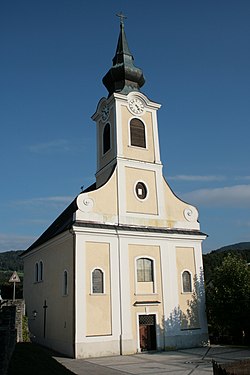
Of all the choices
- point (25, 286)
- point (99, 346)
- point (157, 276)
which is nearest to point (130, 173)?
point (157, 276)

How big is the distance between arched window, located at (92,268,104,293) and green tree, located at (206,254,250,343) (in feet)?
23.6

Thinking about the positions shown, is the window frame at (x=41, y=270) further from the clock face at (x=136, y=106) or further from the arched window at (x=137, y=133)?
the clock face at (x=136, y=106)

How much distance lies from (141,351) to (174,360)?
12.0 feet

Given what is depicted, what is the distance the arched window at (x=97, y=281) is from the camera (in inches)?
861

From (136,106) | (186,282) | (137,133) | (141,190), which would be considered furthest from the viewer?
(136,106)

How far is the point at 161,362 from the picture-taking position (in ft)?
60.5

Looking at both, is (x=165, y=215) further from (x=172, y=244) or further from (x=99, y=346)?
(x=99, y=346)

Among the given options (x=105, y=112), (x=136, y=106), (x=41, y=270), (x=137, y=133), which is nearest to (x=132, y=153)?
(x=137, y=133)

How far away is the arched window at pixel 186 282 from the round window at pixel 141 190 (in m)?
5.60

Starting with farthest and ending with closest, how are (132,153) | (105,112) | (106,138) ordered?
(105,112), (106,138), (132,153)

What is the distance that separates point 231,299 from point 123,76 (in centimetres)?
1674

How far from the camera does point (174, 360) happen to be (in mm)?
18953

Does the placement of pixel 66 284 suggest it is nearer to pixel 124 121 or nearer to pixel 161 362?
pixel 161 362

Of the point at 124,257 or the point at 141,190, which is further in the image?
→ the point at 141,190
